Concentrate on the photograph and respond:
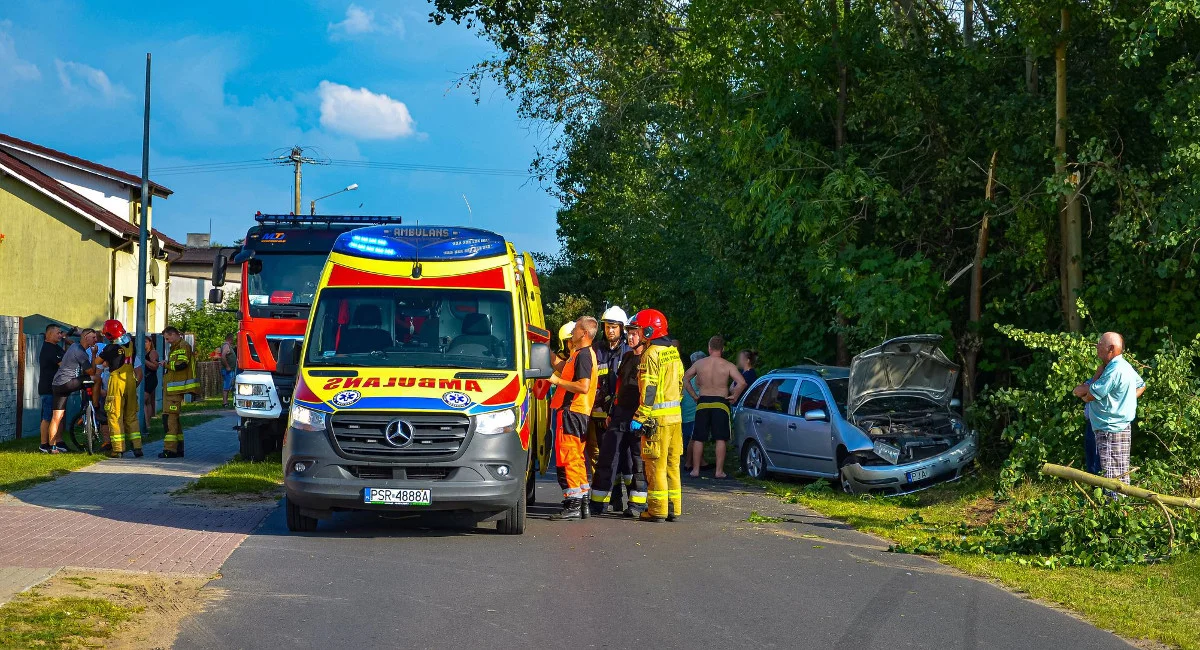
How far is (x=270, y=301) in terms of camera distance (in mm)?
16688

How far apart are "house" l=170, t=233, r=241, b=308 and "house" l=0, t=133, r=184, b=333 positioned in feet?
15.9

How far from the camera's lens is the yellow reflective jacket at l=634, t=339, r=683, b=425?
11.4 m

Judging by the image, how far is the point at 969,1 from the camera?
1614cm

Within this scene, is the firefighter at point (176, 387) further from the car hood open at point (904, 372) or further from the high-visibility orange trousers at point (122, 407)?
the car hood open at point (904, 372)

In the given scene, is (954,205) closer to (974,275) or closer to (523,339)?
(974,275)

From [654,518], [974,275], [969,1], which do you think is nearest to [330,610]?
[654,518]

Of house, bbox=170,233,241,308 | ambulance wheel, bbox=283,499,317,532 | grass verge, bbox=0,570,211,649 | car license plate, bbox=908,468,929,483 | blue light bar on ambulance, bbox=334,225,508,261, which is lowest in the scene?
grass verge, bbox=0,570,211,649

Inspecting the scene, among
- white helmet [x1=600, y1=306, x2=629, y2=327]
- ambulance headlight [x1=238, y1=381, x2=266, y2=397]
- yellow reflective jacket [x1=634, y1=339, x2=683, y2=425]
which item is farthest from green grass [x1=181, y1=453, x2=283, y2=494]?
yellow reflective jacket [x1=634, y1=339, x2=683, y2=425]

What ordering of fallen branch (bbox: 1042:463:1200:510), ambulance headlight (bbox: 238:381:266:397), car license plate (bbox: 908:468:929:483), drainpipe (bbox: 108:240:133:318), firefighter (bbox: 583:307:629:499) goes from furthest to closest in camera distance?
drainpipe (bbox: 108:240:133:318), ambulance headlight (bbox: 238:381:266:397), car license plate (bbox: 908:468:929:483), firefighter (bbox: 583:307:629:499), fallen branch (bbox: 1042:463:1200:510)

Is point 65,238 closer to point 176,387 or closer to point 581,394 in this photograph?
point 176,387

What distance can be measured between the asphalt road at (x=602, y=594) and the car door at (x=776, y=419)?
421cm

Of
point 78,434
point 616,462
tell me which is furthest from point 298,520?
point 78,434

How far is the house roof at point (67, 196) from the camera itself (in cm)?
3516

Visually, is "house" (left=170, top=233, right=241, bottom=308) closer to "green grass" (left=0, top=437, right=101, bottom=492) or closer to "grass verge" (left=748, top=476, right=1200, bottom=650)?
"green grass" (left=0, top=437, right=101, bottom=492)
